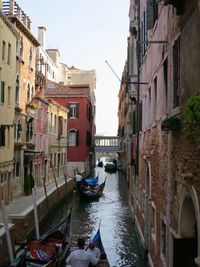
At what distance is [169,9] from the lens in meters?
7.53

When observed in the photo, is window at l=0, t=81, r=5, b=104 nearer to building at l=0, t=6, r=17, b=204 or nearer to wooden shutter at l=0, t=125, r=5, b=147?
building at l=0, t=6, r=17, b=204

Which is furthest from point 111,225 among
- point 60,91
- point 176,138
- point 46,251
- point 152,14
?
point 60,91

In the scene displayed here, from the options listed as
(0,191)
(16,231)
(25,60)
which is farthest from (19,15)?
(16,231)

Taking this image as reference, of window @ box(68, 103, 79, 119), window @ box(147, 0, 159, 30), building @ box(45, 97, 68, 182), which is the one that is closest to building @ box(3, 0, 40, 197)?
building @ box(45, 97, 68, 182)

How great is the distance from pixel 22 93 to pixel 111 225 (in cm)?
758

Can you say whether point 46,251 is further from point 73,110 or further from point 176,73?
point 73,110

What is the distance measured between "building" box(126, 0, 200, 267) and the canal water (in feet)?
7.50

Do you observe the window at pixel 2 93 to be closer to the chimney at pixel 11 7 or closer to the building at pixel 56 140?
the chimney at pixel 11 7

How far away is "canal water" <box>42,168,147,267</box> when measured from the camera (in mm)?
12422

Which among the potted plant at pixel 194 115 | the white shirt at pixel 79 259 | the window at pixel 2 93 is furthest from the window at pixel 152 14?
the window at pixel 2 93

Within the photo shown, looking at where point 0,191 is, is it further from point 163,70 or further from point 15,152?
point 163,70

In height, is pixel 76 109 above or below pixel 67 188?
above

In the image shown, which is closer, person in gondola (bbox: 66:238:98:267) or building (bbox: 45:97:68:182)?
person in gondola (bbox: 66:238:98:267)

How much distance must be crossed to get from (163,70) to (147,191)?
417cm
